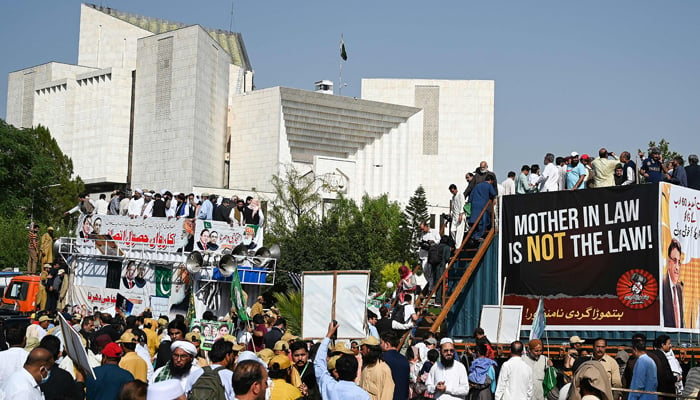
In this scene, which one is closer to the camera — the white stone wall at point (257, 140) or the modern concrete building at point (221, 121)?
the modern concrete building at point (221, 121)

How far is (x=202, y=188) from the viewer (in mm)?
68875

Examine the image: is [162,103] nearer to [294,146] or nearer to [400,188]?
[294,146]

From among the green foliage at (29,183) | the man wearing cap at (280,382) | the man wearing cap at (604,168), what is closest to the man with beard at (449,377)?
the man wearing cap at (280,382)

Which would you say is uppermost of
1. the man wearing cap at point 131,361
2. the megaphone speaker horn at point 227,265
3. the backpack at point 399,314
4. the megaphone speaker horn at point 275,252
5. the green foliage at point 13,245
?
the green foliage at point 13,245

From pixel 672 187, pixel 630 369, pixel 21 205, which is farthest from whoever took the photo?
pixel 21 205

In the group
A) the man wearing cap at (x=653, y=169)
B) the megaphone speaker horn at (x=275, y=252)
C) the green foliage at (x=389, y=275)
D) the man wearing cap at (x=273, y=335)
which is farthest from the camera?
the green foliage at (x=389, y=275)

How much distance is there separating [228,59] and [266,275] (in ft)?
178

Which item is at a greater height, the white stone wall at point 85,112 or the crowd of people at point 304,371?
the white stone wall at point 85,112

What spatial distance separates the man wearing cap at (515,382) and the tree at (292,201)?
4834 cm

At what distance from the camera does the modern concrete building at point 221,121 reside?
71688 mm

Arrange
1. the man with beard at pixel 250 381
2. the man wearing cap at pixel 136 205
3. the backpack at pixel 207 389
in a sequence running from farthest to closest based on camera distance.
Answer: the man wearing cap at pixel 136 205 < the backpack at pixel 207 389 < the man with beard at pixel 250 381

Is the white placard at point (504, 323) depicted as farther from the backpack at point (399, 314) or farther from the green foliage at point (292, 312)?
the green foliage at point (292, 312)

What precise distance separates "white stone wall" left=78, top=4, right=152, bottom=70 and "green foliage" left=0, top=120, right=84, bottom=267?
89.3ft

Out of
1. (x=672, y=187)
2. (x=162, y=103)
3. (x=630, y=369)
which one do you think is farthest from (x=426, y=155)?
(x=630, y=369)
